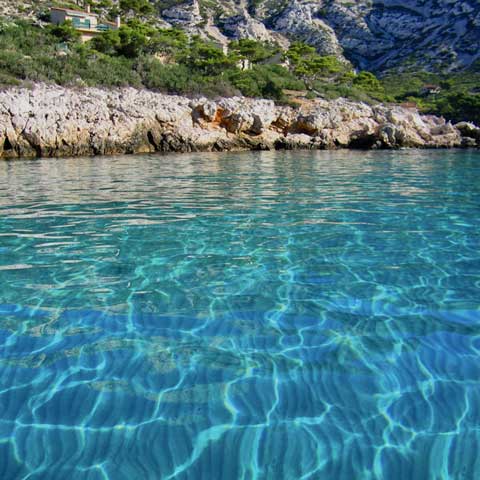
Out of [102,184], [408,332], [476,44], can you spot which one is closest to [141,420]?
[408,332]

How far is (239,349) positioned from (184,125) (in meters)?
23.4

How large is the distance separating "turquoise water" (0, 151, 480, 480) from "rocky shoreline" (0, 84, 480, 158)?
15.7 m

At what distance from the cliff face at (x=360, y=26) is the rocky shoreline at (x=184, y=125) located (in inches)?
1753

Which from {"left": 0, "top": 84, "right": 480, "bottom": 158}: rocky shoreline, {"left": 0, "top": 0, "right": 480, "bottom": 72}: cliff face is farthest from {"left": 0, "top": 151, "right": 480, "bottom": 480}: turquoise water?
{"left": 0, "top": 0, "right": 480, "bottom": 72}: cliff face

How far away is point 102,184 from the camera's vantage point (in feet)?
38.1

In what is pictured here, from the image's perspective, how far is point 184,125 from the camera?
25234mm

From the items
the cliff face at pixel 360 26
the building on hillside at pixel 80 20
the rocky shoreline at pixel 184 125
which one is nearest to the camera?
the rocky shoreline at pixel 184 125

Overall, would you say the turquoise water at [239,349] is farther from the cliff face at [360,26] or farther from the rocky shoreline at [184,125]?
the cliff face at [360,26]

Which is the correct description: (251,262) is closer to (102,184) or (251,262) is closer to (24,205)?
(24,205)

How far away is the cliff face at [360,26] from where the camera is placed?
231 ft

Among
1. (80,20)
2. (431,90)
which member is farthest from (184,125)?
(431,90)

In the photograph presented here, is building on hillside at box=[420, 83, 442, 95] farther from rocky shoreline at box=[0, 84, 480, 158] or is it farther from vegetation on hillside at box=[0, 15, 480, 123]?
rocky shoreline at box=[0, 84, 480, 158]

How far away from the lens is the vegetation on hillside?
26.3 metres

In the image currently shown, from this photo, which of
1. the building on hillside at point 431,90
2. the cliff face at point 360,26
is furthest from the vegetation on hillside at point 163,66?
the cliff face at point 360,26
